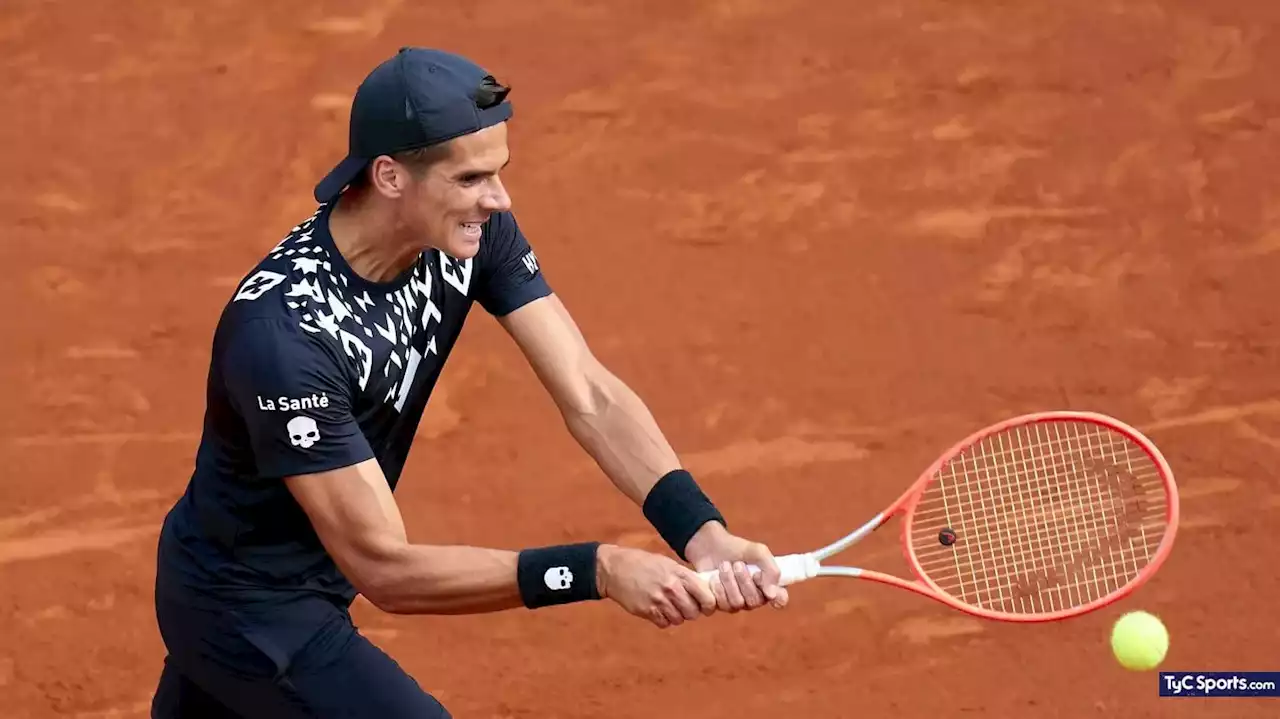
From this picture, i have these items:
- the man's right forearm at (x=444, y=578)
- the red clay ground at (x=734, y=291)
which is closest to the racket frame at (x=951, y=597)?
the man's right forearm at (x=444, y=578)

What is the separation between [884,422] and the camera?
688cm

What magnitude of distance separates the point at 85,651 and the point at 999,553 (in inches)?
127

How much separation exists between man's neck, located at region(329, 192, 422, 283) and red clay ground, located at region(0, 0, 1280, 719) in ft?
8.91

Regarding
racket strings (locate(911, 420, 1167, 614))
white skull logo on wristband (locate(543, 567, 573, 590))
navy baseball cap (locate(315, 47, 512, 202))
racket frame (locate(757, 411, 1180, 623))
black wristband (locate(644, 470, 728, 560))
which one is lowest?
racket strings (locate(911, 420, 1167, 614))

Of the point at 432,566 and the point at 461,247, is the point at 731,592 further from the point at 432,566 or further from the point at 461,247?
the point at 461,247

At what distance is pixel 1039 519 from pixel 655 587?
108 inches

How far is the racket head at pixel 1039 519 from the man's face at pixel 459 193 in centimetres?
191

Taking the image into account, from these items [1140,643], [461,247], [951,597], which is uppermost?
[461,247]

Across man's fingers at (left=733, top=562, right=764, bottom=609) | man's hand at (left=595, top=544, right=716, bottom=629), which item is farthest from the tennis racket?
man's hand at (left=595, top=544, right=716, bottom=629)

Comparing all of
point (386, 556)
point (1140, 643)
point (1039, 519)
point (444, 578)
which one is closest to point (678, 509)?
point (444, 578)

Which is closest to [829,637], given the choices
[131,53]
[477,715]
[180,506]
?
[477,715]

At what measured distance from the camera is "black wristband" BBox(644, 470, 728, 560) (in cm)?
411

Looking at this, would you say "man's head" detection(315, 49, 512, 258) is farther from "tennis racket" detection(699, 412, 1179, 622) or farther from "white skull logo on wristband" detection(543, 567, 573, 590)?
"tennis racket" detection(699, 412, 1179, 622)

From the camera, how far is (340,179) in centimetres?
387
